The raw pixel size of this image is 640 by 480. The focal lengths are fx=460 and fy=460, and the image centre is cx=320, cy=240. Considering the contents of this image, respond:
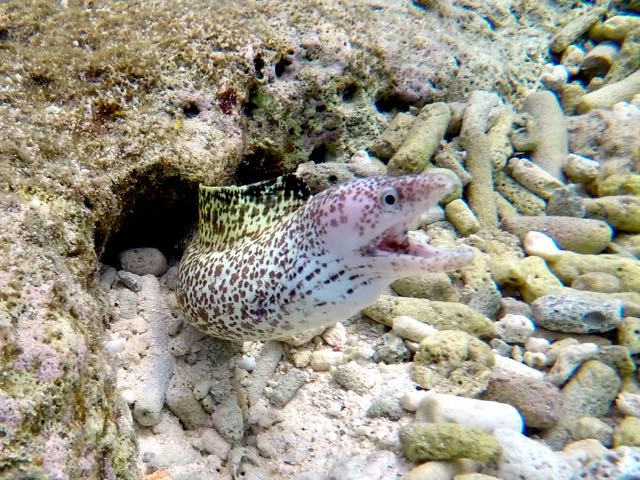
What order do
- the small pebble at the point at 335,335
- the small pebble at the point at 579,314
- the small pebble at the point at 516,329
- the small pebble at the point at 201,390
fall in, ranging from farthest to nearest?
1. the small pebble at the point at 335,335
2. the small pebble at the point at 516,329
3. the small pebble at the point at 579,314
4. the small pebble at the point at 201,390

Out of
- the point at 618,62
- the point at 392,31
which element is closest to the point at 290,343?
the point at 392,31

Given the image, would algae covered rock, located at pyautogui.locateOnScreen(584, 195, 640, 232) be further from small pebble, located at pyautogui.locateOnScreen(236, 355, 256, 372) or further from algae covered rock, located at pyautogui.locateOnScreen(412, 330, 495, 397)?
small pebble, located at pyautogui.locateOnScreen(236, 355, 256, 372)

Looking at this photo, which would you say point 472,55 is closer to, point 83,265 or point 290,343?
point 290,343

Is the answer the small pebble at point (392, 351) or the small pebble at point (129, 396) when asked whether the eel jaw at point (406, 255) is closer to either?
the small pebble at point (392, 351)

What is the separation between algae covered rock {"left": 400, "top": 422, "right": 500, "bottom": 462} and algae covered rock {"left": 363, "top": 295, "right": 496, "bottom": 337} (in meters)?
0.75

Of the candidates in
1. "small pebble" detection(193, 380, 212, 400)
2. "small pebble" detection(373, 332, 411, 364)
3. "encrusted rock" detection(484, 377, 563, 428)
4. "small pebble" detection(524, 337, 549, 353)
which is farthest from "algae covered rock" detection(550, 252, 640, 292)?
"small pebble" detection(193, 380, 212, 400)

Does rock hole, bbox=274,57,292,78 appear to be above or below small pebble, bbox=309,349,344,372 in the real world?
above

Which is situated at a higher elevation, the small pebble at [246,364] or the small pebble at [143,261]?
the small pebble at [143,261]

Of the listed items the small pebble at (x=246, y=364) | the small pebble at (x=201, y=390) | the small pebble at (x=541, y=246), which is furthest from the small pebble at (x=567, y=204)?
the small pebble at (x=201, y=390)

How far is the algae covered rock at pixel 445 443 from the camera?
1.79 m

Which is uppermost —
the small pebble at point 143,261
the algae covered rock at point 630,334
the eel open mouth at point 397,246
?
the eel open mouth at point 397,246

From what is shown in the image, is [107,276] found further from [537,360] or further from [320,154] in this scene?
[537,360]

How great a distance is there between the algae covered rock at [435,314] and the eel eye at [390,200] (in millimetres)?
891

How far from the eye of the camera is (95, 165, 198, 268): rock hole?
2545mm
